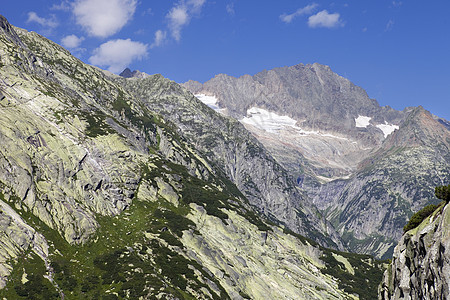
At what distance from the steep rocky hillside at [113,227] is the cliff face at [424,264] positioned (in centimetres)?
4640

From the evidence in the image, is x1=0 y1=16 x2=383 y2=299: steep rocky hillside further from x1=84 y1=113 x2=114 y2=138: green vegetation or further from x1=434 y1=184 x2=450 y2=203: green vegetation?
x1=434 y1=184 x2=450 y2=203: green vegetation

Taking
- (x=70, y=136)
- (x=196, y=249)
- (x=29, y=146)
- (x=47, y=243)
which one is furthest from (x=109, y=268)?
(x=70, y=136)

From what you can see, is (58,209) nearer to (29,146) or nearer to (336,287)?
(29,146)

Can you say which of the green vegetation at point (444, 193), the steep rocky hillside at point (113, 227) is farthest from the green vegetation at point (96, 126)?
Answer: the green vegetation at point (444, 193)

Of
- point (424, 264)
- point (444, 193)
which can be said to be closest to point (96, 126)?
point (444, 193)

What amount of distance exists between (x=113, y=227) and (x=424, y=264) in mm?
81808

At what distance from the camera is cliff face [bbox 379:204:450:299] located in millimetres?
50562

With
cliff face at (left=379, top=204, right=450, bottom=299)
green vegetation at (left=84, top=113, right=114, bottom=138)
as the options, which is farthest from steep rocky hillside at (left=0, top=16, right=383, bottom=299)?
cliff face at (left=379, top=204, right=450, bottom=299)

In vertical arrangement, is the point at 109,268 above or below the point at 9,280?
above

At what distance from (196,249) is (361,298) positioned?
71.8 metres

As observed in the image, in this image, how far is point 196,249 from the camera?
412ft

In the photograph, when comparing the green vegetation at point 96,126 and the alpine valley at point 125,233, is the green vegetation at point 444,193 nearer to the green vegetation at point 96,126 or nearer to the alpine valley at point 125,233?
the alpine valley at point 125,233

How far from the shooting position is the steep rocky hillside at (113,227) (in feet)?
289

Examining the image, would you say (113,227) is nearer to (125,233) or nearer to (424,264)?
(125,233)
